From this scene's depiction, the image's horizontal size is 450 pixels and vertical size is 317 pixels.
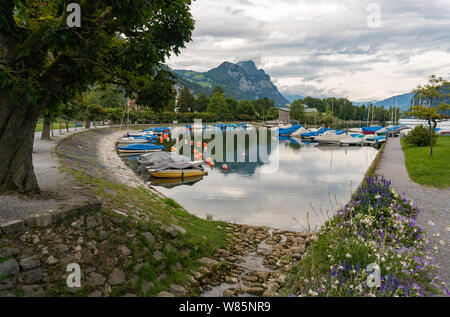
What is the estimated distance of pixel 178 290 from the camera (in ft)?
25.2

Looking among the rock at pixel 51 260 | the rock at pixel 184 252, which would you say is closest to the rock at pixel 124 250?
the rock at pixel 51 260

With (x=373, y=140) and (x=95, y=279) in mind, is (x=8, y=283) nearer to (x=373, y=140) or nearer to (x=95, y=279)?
(x=95, y=279)

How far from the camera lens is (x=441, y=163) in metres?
25.0

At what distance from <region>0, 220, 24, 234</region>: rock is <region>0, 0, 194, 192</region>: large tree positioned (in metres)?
2.48

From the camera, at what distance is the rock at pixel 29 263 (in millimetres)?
6527

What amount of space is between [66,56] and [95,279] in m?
6.54

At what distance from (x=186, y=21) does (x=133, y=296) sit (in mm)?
8572

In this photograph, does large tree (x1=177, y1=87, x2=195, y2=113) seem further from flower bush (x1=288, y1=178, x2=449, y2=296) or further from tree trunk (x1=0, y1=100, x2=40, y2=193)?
flower bush (x1=288, y1=178, x2=449, y2=296)

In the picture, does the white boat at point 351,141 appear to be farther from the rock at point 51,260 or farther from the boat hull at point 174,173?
Result: the rock at point 51,260

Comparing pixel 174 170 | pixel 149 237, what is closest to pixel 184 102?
pixel 174 170

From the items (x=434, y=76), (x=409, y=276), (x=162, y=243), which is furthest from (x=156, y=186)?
(x=434, y=76)

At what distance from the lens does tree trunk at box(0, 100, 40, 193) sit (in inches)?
341

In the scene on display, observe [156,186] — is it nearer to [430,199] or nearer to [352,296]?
[430,199]

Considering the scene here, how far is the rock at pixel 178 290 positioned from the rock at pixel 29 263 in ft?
10.9
